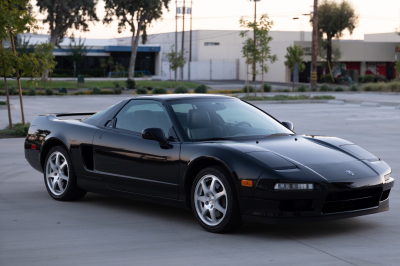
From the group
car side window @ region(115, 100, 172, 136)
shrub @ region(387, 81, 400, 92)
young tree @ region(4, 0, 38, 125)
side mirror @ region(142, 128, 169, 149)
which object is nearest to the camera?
side mirror @ region(142, 128, 169, 149)

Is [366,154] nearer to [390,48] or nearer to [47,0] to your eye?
[47,0]

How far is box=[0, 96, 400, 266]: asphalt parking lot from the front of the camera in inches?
195

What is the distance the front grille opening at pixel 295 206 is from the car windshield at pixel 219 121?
1.22 m

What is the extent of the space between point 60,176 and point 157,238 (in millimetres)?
2346

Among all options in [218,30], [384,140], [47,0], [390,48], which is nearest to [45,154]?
[384,140]

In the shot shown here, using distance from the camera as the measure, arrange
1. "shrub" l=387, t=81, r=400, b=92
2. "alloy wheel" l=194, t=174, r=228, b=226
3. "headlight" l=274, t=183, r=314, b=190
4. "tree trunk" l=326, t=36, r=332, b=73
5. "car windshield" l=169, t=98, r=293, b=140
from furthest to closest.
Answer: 1. "tree trunk" l=326, t=36, r=332, b=73
2. "shrub" l=387, t=81, r=400, b=92
3. "car windshield" l=169, t=98, r=293, b=140
4. "alloy wheel" l=194, t=174, r=228, b=226
5. "headlight" l=274, t=183, r=314, b=190

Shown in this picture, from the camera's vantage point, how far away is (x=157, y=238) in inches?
224

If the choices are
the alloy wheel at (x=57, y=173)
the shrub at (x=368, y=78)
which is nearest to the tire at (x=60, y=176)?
the alloy wheel at (x=57, y=173)

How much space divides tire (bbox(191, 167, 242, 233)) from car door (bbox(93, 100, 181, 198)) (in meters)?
0.32

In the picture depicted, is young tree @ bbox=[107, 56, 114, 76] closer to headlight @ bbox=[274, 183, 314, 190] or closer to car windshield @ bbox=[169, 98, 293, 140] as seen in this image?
car windshield @ bbox=[169, 98, 293, 140]

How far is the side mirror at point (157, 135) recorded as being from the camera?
20.4ft

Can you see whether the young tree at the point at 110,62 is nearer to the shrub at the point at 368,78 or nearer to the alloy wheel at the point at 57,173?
the shrub at the point at 368,78

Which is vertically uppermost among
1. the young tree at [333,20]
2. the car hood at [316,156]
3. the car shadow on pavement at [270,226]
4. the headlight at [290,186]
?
the young tree at [333,20]

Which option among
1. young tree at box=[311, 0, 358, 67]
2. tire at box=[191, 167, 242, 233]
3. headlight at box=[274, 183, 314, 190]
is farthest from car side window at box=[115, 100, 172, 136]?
young tree at box=[311, 0, 358, 67]
